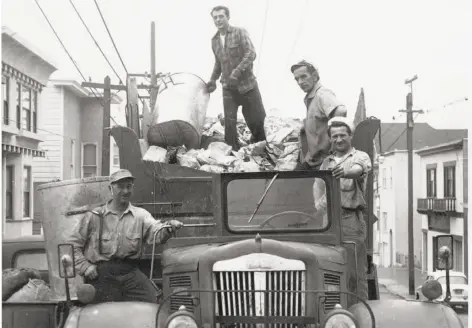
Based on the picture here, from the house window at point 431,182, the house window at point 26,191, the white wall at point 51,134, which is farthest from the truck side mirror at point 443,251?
the white wall at point 51,134

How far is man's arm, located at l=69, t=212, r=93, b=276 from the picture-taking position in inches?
269

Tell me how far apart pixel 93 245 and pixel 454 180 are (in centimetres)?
1796

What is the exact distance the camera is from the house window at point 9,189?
66.8 ft

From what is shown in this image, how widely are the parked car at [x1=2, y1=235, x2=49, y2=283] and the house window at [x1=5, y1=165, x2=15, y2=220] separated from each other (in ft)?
32.9

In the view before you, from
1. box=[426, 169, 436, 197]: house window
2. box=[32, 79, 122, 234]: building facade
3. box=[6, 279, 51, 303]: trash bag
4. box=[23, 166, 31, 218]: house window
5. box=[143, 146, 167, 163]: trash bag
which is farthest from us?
box=[32, 79, 122, 234]: building facade

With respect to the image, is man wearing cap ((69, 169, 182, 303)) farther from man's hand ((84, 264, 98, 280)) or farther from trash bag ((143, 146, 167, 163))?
trash bag ((143, 146, 167, 163))

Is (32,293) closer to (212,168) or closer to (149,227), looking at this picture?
(149,227)

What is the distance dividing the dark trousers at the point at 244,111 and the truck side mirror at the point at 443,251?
12.4 ft

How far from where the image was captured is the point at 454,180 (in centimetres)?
2333

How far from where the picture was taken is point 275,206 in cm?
645

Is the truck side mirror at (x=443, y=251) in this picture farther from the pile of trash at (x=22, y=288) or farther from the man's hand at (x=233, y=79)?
the pile of trash at (x=22, y=288)

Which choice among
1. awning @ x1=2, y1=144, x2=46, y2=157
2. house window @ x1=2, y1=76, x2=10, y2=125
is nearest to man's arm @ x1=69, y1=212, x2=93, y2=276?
awning @ x1=2, y1=144, x2=46, y2=157

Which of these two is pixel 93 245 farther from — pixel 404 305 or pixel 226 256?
pixel 404 305

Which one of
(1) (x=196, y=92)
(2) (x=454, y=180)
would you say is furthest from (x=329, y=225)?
(2) (x=454, y=180)
